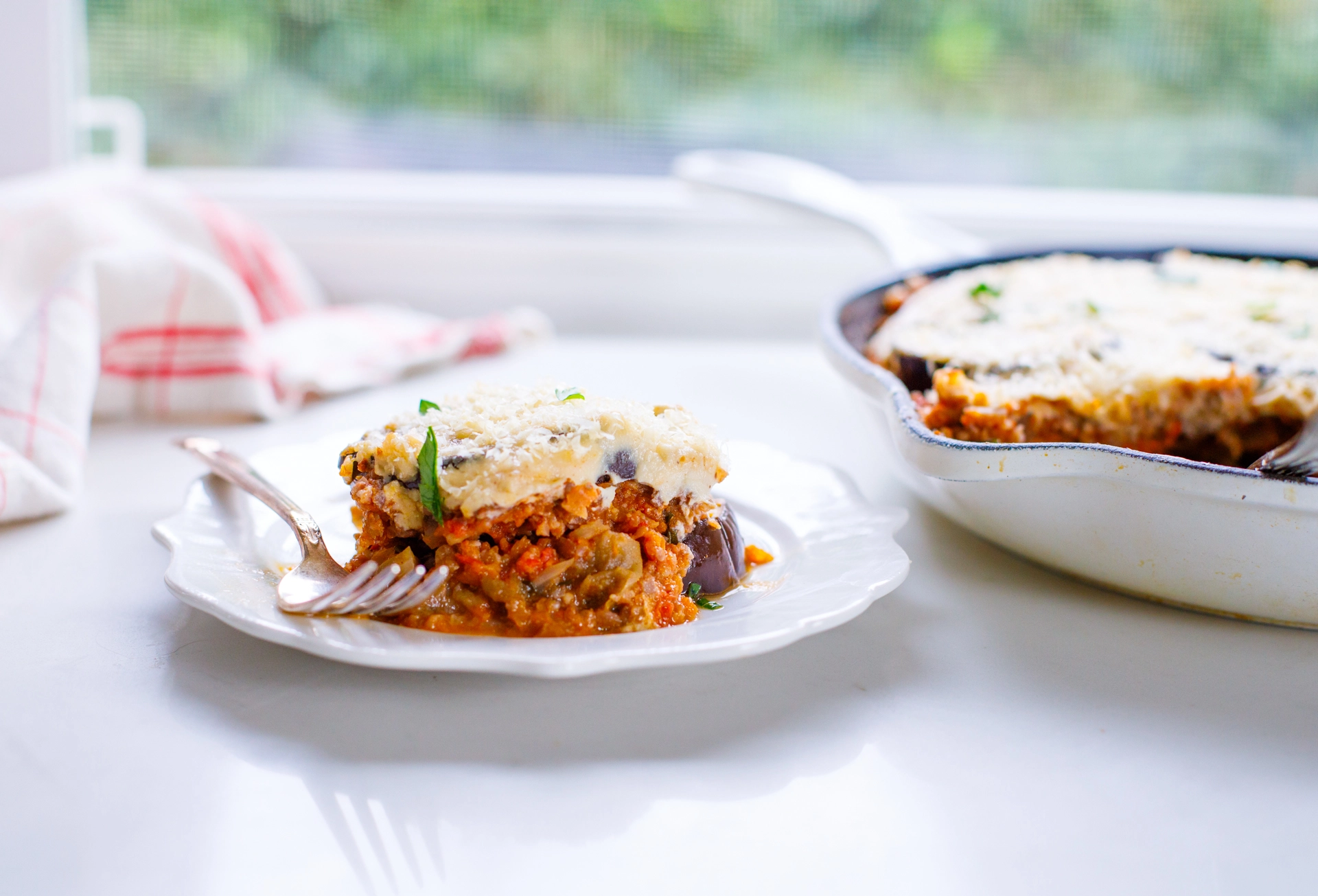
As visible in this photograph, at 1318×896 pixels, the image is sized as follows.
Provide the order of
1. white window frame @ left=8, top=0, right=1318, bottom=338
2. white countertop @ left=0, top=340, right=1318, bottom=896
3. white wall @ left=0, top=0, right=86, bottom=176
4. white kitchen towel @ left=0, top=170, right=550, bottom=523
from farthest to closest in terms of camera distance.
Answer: white window frame @ left=8, top=0, right=1318, bottom=338 < white wall @ left=0, top=0, right=86, bottom=176 < white kitchen towel @ left=0, top=170, right=550, bottom=523 < white countertop @ left=0, top=340, right=1318, bottom=896

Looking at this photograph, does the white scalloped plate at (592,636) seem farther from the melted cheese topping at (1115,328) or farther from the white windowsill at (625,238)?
the white windowsill at (625,238)

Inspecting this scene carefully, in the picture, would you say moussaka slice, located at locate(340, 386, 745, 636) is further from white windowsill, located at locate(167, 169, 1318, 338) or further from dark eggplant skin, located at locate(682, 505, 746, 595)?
white windowsill, located at locate(167, 169, 1318, 338)

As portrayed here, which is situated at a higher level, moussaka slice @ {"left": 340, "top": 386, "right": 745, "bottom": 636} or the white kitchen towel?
moussaka slice @ {"left": 340, "top": 386, "right": 745, "bottom": 636}

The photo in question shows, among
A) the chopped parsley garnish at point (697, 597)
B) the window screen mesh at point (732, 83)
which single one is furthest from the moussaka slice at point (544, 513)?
the window screen mesh at point (732, 83)

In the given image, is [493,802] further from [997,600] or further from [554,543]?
[997,600]

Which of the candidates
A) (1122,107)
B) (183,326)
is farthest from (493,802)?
(1122,107)

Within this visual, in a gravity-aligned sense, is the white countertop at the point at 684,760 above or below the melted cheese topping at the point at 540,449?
below

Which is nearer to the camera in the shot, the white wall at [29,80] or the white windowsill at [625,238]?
the white wall at [29,80]

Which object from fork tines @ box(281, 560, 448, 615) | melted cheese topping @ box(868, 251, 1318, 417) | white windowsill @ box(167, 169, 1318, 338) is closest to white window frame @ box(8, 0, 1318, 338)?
white windowsill @ box(167, 169, 1318, 338)

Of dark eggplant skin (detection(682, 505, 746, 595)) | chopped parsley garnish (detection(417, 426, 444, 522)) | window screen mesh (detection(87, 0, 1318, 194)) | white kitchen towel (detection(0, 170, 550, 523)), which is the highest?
window screen mesh (detection(87, 0, 1318, 194))
